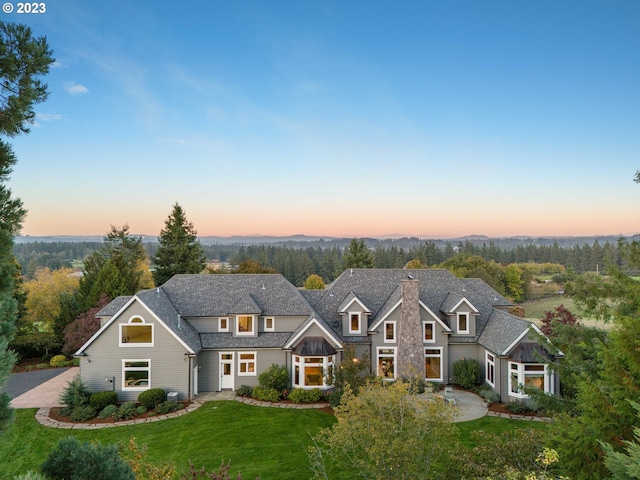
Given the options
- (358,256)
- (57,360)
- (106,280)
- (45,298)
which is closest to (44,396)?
(57,360)

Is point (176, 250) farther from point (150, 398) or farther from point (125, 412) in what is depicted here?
point (125, 412)

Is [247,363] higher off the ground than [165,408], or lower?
higher

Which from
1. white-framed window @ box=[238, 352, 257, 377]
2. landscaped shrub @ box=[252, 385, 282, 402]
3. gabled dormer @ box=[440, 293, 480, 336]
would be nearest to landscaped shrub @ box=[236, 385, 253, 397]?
landscaped shrub @ box=[252, 385, 282, 402]

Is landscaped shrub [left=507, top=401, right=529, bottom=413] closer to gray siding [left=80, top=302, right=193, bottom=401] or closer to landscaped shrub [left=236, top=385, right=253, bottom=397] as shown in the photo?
landscaped shrub [left=236, top=385, right=253, bottom=397]

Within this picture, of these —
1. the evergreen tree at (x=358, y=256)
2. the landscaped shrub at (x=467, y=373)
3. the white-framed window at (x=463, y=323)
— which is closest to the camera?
the landscaped shrub at (x=467, y=373)

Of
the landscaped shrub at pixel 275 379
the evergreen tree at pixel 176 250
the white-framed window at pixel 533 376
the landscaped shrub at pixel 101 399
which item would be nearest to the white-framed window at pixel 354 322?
the landscaped shrub at pixel 275 379

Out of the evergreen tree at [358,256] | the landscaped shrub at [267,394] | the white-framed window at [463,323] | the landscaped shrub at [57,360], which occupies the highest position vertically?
the evergreen tree at [358,256]

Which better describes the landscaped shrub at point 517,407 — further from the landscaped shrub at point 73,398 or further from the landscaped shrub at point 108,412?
the landscaped shrub at point 73,398
